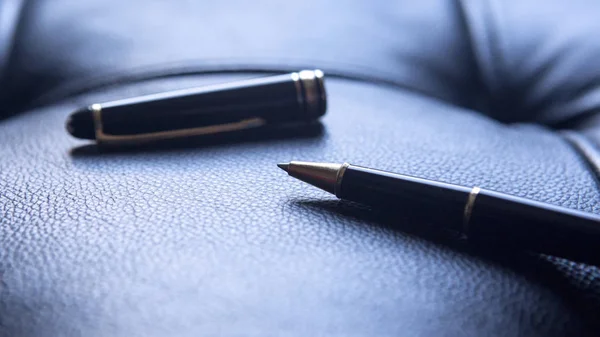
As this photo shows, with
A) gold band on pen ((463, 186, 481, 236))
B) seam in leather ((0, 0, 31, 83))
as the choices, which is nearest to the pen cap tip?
seam in leather ((0, 0, 31, 83))

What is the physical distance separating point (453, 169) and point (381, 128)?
0.20 ft

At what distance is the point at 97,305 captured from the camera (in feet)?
0.77

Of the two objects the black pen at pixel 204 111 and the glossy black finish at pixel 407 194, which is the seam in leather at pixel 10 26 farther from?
the glossy black finish at pixel 407 194

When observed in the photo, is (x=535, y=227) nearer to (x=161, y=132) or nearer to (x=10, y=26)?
(x=161, y=132)

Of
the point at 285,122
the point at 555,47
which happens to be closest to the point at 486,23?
the point at 555,47

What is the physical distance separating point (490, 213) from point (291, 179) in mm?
96

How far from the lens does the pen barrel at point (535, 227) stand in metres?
0.25

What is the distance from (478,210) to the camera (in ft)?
0.88

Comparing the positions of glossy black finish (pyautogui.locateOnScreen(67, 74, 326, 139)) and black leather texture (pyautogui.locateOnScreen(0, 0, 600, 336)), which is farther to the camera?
glossy black finish (pyautogui.locateOnScreen(67, 74, 326, 139))

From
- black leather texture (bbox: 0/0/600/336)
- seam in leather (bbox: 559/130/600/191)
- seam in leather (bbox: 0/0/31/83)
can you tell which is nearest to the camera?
black leather texture (bbox: 0/0/600/336)

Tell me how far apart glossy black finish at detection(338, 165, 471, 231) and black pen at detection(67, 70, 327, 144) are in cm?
11

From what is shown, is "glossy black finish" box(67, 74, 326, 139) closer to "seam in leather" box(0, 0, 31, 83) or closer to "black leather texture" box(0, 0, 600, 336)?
"black leather texture" box(0, 0, 600, 336)

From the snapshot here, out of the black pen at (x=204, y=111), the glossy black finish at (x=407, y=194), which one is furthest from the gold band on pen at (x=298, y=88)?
the glossy black finish at (x=407, y=194)

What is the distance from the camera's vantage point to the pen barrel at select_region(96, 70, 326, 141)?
388 mm
